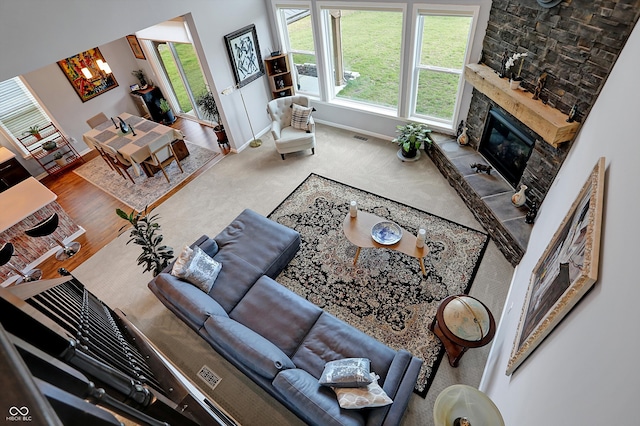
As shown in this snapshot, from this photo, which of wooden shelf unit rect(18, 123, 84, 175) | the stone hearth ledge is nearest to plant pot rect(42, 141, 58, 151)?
wooden shelf unit rect(18, 123, 84, 175)

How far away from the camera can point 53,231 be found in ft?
14.9

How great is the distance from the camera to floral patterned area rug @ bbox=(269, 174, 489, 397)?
3477mm

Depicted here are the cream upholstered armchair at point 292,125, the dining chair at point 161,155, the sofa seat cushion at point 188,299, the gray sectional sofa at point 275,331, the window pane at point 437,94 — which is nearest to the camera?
the gray sectional sofa at point 275,331

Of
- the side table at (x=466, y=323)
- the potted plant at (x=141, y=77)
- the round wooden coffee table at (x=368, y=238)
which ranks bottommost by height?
the round wooden coffee table at (x=368, y=238)

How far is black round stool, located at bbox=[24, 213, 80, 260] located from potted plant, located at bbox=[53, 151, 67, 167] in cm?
259

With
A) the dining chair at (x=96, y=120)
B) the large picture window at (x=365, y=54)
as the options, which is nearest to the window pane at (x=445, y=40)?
the large picture window at (x=365, y=54)

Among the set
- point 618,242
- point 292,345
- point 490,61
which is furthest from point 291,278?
point 490,61

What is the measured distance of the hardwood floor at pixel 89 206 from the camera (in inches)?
187

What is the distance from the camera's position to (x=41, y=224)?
14.2 feet

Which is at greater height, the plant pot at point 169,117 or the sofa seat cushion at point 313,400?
the sofa seat cushion at point 313,400

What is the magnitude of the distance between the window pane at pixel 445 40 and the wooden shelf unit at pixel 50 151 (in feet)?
23.6

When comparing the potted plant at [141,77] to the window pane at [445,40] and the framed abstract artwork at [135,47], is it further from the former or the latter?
the window pane at [445,40]

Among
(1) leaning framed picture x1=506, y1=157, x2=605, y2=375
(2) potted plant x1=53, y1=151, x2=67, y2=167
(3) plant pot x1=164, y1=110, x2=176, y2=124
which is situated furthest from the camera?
(3) plant pot x1=164, y1=110, x2=176, y2=124

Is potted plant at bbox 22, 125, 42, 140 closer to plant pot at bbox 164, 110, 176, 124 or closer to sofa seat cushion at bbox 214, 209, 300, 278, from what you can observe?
plant pot at bbox 164, 110, 176, 124
